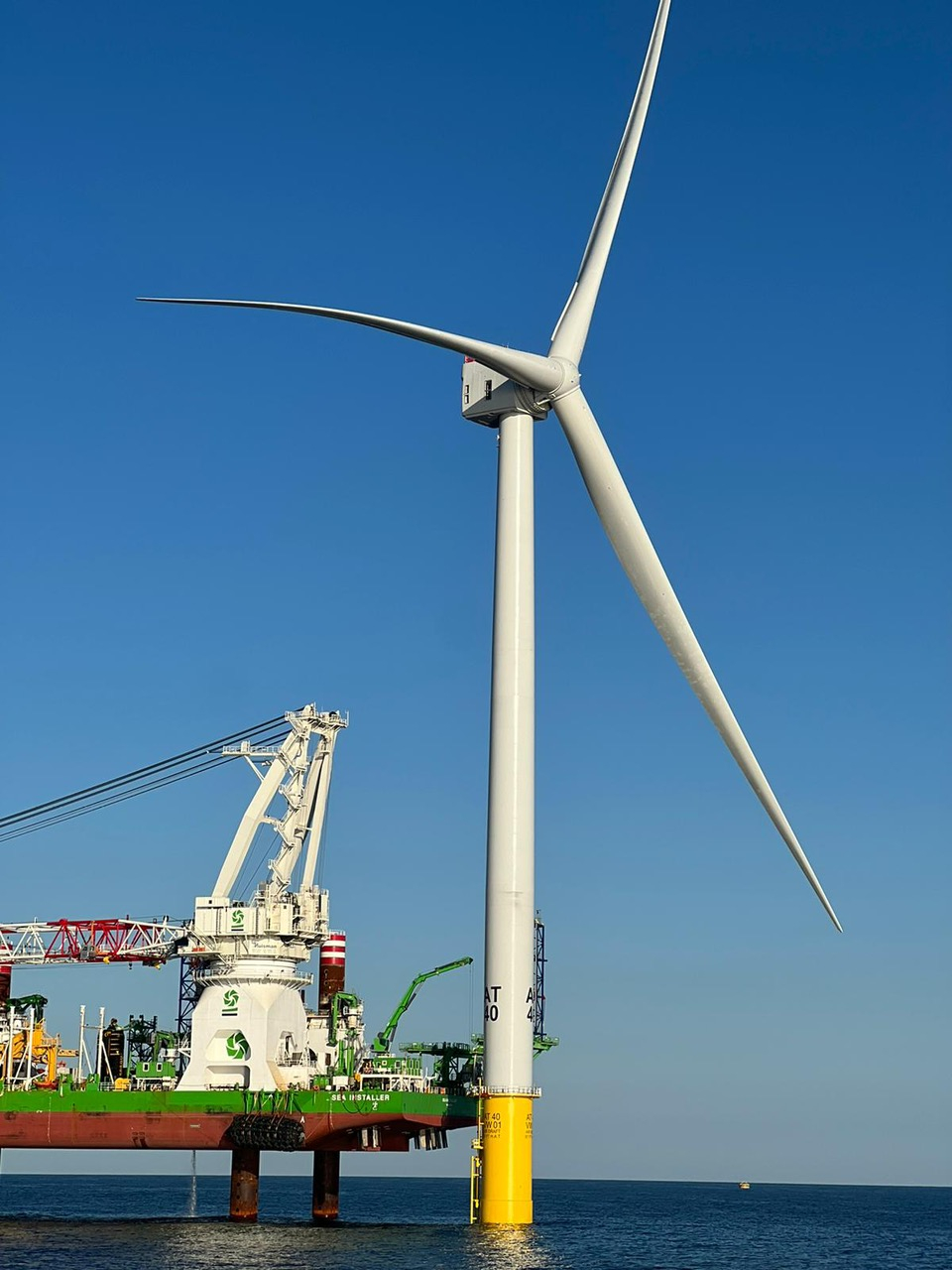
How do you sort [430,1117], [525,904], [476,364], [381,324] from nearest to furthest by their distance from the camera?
[381,324] < [525,904] < [476,364] < [430,1117]

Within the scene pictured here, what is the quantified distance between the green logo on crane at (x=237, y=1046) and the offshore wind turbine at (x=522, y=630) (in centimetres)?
2708

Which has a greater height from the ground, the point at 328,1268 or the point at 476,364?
the point at 476,364

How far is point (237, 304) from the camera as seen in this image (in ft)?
221

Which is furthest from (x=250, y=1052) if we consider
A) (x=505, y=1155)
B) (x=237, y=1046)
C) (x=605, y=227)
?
(x=605, y=227)

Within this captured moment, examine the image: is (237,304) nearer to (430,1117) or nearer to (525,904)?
(525,904)

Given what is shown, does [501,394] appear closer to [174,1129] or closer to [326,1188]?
[174,1129]

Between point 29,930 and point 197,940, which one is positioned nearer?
point 197,940

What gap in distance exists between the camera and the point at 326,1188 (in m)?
104

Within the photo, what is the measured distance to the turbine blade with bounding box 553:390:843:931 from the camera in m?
68.9

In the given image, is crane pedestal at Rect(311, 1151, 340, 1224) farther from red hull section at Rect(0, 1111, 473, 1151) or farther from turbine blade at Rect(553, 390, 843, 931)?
turbine blade at Rect(553, 390, 843, 931)

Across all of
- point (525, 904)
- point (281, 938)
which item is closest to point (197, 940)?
point (281, 938)

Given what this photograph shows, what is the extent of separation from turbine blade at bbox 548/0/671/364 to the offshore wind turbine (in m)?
0.07

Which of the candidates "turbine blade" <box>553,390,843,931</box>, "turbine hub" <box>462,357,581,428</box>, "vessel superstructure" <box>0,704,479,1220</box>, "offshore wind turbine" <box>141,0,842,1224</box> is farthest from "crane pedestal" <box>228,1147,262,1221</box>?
"turbine hub" <box>462,357,581,428</box>

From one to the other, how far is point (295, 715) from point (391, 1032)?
2242 cm
